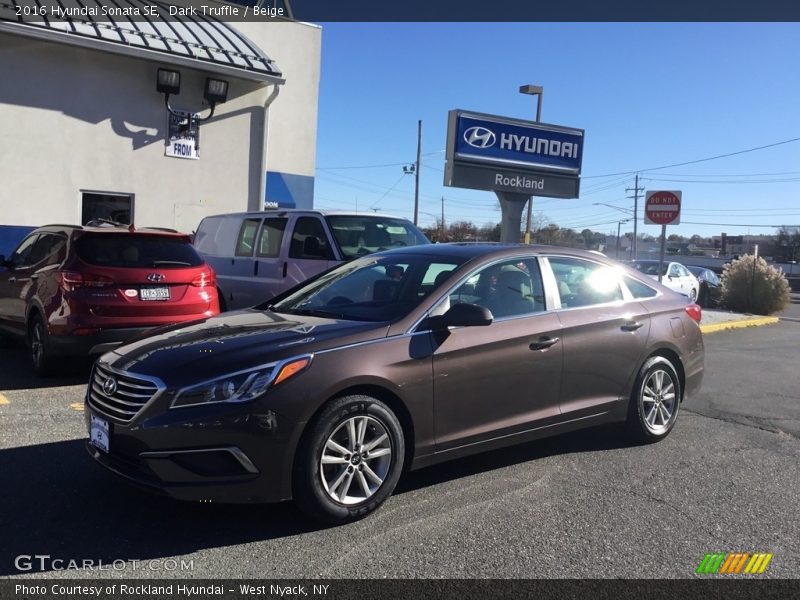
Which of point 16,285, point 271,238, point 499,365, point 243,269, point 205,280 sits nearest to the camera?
point 499,365

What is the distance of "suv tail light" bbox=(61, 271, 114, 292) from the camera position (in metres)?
7.05

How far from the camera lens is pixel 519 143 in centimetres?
1530

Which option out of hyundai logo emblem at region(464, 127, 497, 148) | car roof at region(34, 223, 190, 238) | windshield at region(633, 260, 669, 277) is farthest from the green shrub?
→ car roof at region(34, 223, 190, 238)

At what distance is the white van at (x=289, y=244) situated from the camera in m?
9.15

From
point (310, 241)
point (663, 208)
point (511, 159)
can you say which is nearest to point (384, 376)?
point (310, 241)

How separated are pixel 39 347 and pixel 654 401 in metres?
6.10

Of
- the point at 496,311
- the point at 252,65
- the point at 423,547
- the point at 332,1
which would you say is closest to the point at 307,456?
the point at 423,547

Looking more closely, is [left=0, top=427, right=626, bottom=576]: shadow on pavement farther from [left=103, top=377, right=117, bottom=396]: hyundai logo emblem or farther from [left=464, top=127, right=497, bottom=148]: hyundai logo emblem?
[left=464, top=127, right=497, bottom=148]: hyundai logo emblem

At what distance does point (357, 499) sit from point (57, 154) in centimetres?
1245

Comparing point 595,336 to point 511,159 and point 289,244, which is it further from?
point 511,159

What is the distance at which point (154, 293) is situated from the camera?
735cm

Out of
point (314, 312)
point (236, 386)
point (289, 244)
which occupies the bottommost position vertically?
point (236, 386)

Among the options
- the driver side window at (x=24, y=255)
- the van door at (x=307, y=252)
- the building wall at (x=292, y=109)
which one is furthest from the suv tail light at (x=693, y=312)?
the building wall at (x=292, y=109)

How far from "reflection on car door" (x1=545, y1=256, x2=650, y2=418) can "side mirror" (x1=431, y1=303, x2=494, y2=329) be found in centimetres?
99
